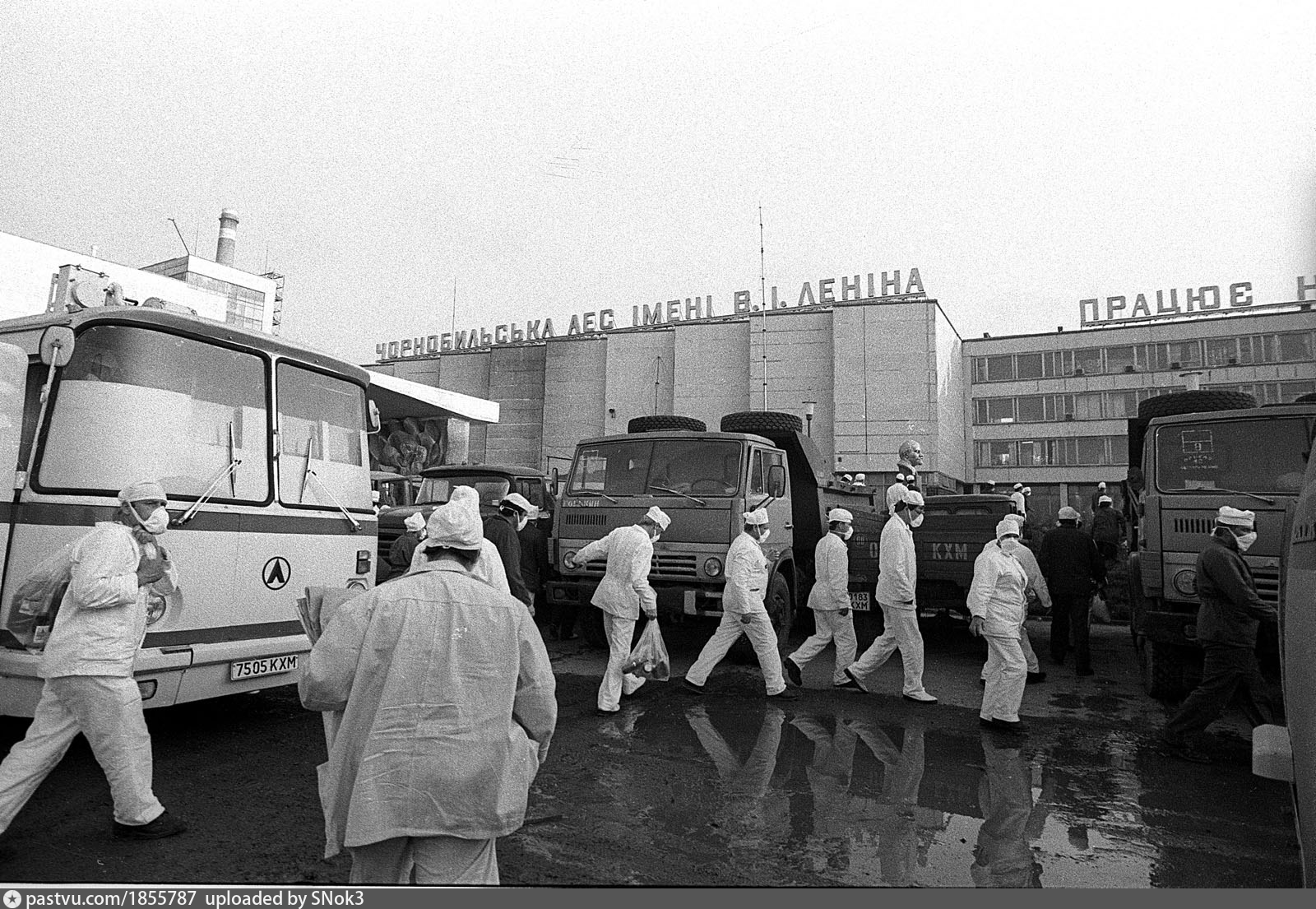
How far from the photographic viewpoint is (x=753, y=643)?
271 inches

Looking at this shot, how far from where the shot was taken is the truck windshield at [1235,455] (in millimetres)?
6527

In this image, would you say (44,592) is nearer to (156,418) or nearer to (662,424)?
(156,418)

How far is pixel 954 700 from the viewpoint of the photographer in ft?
22.7

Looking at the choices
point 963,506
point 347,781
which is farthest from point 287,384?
point 963,506

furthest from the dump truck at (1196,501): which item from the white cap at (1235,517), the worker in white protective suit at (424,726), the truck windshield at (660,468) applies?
the worker in white protective suit at (424,726)

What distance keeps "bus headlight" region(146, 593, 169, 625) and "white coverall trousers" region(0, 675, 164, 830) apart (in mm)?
896

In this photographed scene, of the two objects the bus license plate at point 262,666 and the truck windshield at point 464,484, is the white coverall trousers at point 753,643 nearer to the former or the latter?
the bus license plate at point 262,666

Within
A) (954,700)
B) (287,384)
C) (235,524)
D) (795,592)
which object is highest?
(287,384)

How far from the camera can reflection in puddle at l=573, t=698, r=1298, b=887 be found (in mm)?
3557

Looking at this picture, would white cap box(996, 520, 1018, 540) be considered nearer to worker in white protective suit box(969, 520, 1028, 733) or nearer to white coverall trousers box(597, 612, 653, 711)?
worker in white protective suit box(969, 520, 1028, 733)

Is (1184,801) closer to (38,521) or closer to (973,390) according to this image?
(38,521)

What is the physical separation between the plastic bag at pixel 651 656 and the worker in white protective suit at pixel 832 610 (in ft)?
5.09

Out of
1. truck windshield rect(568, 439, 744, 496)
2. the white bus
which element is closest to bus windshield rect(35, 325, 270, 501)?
the white bus
